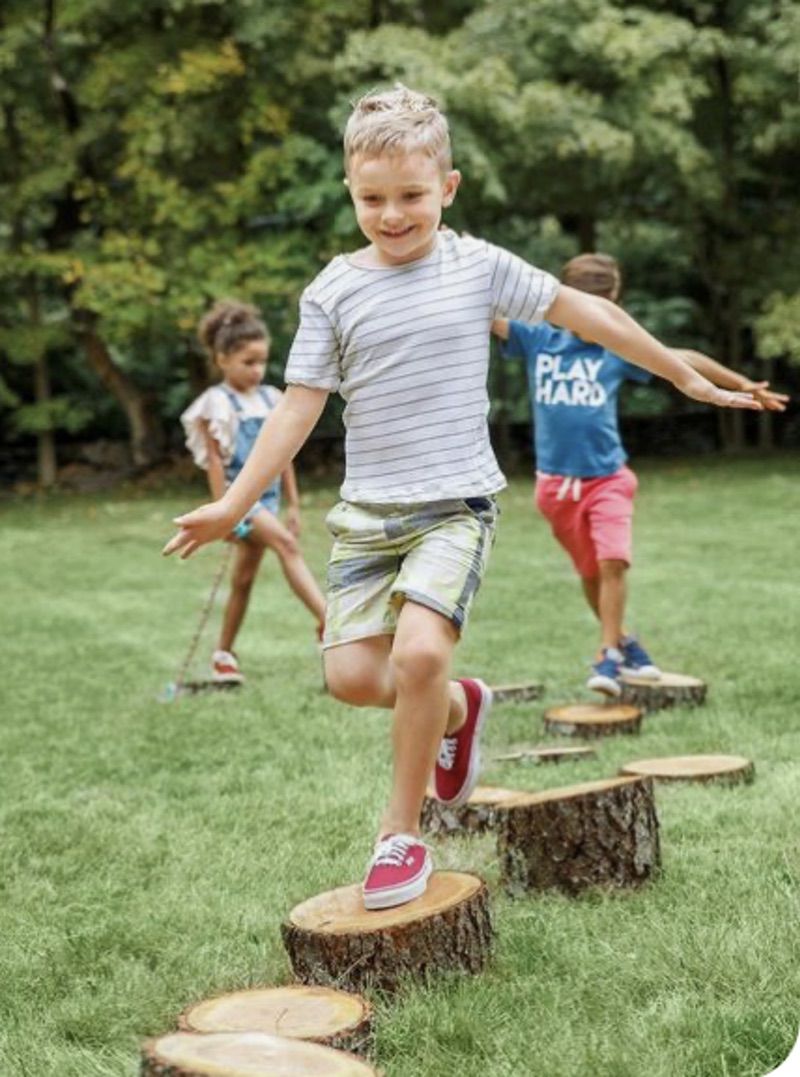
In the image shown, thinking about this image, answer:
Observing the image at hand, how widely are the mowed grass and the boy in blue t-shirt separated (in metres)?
0.47

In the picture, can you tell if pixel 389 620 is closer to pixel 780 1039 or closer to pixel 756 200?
pixel 780 1039

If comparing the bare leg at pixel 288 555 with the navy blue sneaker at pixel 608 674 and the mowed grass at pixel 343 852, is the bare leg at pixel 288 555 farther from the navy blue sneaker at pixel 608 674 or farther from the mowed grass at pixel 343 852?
the navy blue sneaker at pixel 608 674

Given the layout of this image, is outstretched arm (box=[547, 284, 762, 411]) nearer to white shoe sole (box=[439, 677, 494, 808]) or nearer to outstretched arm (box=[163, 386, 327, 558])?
outstretched arm (box=[163, 386, 327, 558])

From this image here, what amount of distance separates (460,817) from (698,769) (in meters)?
0.86

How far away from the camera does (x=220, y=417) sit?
7328 millimetres

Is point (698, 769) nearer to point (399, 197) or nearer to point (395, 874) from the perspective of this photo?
point (395, 874)

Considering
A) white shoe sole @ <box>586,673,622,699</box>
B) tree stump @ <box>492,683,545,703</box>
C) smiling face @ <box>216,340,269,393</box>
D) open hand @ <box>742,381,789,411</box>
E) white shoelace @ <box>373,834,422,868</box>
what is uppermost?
smiling face @ <box>216,340,269,393</box>

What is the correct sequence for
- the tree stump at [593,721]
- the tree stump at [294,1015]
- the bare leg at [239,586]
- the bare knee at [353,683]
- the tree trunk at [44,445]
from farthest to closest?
the tree trunk at [44,445], the bare leg at [239,586], the tree stump at [593,721], the bare knee at [353,683], the tree stump at [294,1015]

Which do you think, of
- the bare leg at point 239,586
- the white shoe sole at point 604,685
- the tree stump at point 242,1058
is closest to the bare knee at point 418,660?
the tree stump at point 242,1058

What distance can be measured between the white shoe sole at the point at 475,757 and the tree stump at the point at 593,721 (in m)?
1.72

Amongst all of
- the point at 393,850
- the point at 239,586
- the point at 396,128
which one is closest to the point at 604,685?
the point at 239,586

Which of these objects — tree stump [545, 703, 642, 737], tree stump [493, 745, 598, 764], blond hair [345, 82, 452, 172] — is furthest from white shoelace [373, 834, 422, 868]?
tree stump [545, 703, 642, 737]

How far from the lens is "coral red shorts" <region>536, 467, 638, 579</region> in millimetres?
6438

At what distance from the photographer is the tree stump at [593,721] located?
19.2 feet
